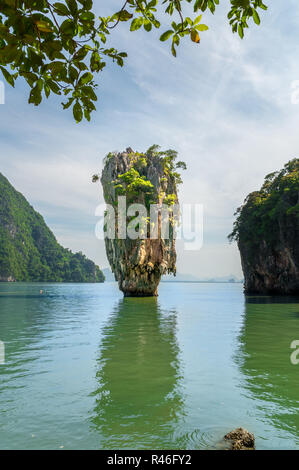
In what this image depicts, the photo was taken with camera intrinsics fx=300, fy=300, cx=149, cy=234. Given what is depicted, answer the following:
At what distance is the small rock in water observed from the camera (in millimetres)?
3844

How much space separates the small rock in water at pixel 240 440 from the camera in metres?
3.84

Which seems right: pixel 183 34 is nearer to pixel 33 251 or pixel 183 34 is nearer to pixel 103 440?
pixel 103 440

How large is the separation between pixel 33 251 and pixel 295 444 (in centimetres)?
16264

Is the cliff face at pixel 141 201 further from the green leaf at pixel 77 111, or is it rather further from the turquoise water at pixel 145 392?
the green leaf at pixel 77 111

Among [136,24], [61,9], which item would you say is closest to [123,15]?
[136,24]

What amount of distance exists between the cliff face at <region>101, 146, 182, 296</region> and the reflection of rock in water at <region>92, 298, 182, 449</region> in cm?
2252

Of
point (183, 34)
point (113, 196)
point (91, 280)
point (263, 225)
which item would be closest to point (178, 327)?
point (183, 34)

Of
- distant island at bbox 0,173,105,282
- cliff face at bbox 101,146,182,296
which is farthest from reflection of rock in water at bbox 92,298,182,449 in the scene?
distant island at bbox 0,173,105,282

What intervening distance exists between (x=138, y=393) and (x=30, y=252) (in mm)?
158606

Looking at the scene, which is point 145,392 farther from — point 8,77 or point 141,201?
point 141,201

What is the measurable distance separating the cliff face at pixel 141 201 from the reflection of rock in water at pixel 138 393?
22516 mm

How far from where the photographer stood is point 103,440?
4.25m

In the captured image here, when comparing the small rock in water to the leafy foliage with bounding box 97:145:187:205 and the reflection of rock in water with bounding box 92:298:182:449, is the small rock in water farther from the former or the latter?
the leafy foliage with bounding box 97:145:187:205

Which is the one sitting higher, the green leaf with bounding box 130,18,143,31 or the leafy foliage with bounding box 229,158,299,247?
the leafy foliage with bounding box 229,158,299,247
